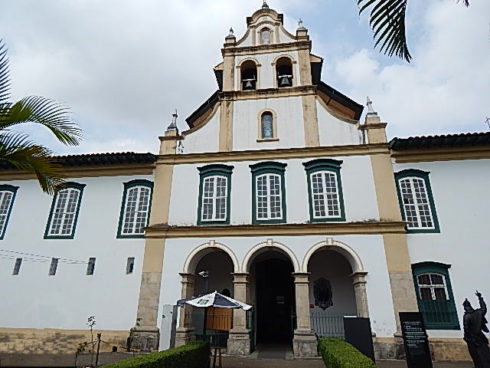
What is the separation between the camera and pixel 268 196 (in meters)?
14.0

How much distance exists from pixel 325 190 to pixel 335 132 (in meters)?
2.94

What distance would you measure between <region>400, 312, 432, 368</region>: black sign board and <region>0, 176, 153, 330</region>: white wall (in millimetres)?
10055

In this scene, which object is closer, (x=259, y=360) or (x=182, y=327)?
(x=259, y=360)

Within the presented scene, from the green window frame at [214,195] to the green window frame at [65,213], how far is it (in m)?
6.11

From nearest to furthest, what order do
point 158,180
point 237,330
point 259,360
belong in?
1. point 259,360
2. point 237,330
3. point 158,180

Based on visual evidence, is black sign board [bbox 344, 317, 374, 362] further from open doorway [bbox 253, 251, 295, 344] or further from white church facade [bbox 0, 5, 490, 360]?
open doorway [bbox 253, 251, 295, 344]

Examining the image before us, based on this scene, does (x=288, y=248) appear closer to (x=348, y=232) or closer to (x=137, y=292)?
(x=348, y=232)

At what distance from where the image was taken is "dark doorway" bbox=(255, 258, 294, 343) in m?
15.5

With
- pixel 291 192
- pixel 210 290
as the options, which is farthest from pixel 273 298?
pixel 291 192

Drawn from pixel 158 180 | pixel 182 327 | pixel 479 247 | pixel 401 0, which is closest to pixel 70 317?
pixel 182 327

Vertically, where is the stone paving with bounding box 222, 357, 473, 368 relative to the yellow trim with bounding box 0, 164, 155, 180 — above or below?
below

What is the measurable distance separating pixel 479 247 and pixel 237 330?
388 inches

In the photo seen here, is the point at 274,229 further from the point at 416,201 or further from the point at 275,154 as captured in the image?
the point at 416,201

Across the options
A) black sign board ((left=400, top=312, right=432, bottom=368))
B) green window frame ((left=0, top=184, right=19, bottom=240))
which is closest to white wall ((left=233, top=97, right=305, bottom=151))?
black sign board ((left=400, top=312, right=432, bottom=368))
